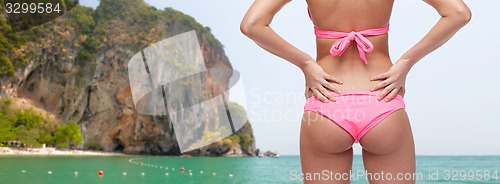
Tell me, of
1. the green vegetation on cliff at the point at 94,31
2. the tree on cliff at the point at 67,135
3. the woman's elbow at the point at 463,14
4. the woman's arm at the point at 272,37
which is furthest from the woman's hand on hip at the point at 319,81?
the green vegetation on cliff at the point at 94,31

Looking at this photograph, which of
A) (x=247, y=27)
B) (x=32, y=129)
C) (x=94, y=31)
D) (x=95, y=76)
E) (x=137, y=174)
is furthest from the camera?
(x=94, y=31)

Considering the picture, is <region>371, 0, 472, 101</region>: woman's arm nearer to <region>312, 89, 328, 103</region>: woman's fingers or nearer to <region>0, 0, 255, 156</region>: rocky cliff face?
<region>312, 89, 328, 103</region>: woman's fingers

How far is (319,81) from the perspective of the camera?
2.11 meters

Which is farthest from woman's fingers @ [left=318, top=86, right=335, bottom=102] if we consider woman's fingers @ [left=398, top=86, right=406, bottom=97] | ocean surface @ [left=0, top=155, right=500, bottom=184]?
ocean surface @ [left=0, top=155, right=500, bottom=184]

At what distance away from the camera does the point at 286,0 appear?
218 cm

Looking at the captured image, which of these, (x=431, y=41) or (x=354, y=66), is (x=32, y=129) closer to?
(x=354, y=66)

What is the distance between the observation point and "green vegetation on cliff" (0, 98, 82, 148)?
42312 mm

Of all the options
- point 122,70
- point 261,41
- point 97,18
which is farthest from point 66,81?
point 261,41

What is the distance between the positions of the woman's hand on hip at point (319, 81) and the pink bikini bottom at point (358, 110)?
0.10 feet

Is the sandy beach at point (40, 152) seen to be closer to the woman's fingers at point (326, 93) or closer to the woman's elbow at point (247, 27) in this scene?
the woman's elbow at point (247, 27)

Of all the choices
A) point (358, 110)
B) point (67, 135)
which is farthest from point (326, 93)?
point (67, 135)

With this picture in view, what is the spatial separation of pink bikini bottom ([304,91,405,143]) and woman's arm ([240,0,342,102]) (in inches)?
3.6

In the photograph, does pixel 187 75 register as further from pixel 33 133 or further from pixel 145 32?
pixel 33 133

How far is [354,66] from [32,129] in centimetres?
4599
